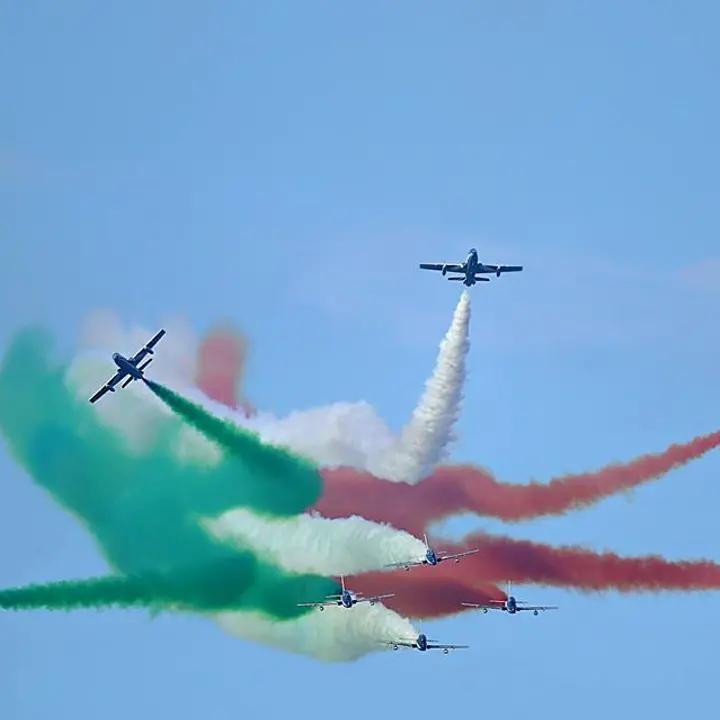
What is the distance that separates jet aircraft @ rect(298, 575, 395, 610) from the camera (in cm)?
8825

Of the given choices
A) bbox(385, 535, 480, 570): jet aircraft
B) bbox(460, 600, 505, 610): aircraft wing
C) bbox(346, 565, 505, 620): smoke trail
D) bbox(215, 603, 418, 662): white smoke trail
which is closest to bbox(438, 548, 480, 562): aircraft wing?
bbox(385, 535, 480, 570): jet aircraft

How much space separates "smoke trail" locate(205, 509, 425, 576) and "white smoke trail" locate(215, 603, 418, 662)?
1.61m

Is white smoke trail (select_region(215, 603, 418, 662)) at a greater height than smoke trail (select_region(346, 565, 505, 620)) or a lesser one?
lesser

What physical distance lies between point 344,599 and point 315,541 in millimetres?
3490

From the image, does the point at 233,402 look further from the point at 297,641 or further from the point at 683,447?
the point at 683,447

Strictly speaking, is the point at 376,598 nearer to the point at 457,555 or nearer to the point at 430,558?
the point at 430,558

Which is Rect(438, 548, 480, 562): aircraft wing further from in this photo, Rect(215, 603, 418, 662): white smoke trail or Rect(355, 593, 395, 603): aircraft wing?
Rect(215, 603, 418, 662): white smoke trail

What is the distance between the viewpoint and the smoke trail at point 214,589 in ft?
293

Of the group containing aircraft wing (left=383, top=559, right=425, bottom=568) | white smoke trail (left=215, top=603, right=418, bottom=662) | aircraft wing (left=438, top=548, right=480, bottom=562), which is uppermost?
aircraft wing (left=438, top=548, right=480, bottom=562)

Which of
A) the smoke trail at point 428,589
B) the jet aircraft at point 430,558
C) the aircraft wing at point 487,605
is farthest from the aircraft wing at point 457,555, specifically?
the aircraft wing at point 487,605

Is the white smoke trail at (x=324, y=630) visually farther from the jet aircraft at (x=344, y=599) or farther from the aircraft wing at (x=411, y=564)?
the aircraft wing at (x=411, y=564)

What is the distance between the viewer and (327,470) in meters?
91.7

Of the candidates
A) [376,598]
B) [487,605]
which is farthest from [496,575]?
[376,598]

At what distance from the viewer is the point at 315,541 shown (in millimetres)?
90938
